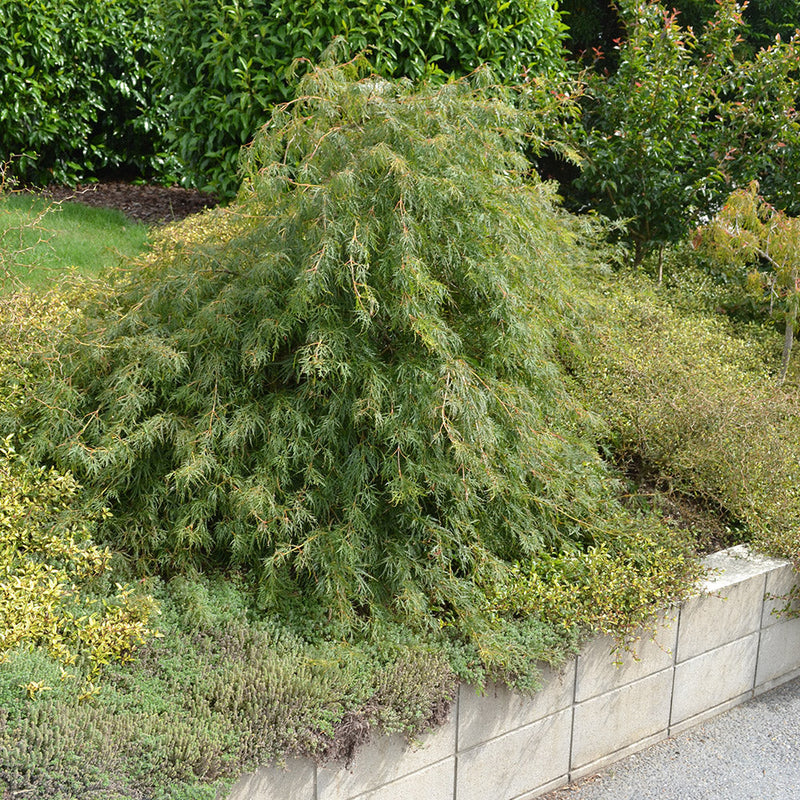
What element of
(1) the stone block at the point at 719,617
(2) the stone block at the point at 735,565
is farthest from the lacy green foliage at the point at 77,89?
(1) the stone block at the point at 719,617

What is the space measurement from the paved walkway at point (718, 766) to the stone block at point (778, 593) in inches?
15.3

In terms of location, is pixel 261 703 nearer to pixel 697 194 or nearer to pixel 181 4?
pixel 181 4

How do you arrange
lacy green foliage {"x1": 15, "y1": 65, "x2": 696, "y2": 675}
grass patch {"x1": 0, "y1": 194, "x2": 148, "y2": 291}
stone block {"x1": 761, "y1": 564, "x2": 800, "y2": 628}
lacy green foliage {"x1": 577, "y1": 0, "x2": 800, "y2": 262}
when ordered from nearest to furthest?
lacy green foliage {"x1": 15, "y1": 65, "x2": 696, "y2": 675}, stone block {"x1": 761, "y1": 564, "x2": 800, "y2": 628}, grass patch {"x1": 0, "y1": 194, "x2": 148, "y2": 291}, lacy green foliage {"x1": 577, "y1": 0, "x2": 800, "y2": 262}

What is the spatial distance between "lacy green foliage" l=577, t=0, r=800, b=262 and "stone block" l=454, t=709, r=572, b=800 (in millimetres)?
4366

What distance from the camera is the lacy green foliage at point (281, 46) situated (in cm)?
555

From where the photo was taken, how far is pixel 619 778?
3.41 meters

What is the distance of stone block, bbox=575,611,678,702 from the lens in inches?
131

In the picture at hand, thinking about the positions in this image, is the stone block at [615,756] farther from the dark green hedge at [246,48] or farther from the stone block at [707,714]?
the dark green hedge at [246,48]

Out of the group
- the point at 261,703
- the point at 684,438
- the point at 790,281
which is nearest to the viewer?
the point at 261,703

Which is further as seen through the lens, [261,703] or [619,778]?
[619,778]

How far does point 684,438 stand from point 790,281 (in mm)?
1782

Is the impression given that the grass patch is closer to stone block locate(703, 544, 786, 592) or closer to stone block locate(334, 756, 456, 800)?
stone block locate(334, 756, 456, 800)

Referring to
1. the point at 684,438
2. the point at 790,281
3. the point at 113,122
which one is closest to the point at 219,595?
the point at 684,438

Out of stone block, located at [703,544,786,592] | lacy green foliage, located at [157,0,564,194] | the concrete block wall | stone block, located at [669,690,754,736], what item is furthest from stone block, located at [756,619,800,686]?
lacy green foliage, located at [157,0,564,194]
